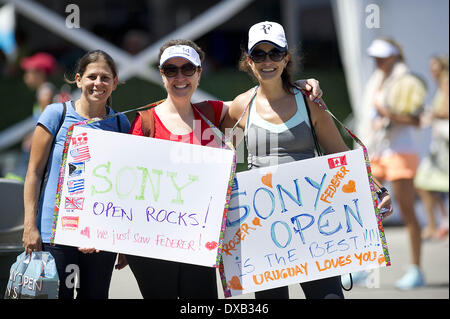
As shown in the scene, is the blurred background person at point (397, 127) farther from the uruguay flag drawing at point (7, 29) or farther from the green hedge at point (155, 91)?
the uruguay flag drawing at point (7, 29)

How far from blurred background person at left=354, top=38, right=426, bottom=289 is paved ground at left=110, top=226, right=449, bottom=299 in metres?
0.23

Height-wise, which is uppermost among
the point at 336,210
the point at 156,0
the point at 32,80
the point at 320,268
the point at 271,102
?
the point at 156,0

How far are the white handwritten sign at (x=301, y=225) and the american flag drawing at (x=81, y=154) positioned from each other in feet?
2.38

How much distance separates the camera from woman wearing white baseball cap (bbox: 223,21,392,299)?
3.65m

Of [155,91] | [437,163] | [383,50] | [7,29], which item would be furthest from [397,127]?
[7,29]

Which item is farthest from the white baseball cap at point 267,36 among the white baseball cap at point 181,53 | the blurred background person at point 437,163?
the blurred background person at point 437,163

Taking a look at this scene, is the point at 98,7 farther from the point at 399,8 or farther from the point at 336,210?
the point at 336,210

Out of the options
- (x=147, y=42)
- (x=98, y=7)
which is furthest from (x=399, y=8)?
(x=98, y=7)

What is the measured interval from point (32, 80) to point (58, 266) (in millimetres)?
4762

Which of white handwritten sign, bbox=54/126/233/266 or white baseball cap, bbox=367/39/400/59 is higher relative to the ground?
white baseball cap, bbox=367/39/400/59

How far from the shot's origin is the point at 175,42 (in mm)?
3725

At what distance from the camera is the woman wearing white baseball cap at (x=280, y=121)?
3.65m

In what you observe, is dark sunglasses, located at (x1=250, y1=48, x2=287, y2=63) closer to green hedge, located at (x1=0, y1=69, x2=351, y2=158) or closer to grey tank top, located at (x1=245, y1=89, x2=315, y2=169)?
grey tank top, located at (x1=245, y1=89, x2=315, y2=169)

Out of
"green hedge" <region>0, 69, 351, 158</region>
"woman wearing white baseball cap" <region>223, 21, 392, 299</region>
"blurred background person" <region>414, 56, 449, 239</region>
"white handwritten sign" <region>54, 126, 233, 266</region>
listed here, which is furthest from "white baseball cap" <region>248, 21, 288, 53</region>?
"green hedge" <region>0, 69, 351, 158</region>
